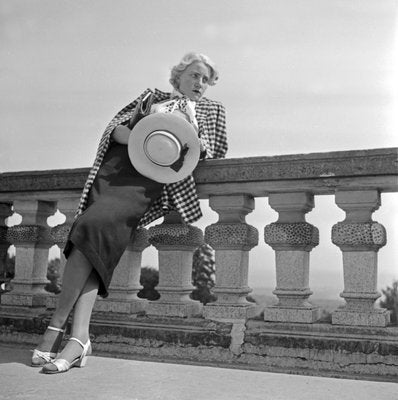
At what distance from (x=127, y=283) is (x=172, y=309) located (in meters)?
0.35

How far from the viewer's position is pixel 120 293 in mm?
3512

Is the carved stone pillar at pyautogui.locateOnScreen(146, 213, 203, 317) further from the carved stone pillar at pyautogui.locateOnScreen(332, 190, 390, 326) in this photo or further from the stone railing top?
the carved stone pillar at pyautogui.locateOnScreen(332, 190, 390, 326)

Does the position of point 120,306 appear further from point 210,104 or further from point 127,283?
point 210,104

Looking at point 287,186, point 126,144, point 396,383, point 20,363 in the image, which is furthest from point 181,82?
point 396,383

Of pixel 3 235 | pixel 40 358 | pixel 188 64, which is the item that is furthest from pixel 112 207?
pixel 3 235

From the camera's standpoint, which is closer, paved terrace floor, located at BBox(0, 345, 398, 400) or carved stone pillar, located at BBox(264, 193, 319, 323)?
paved terrace floor, located at BBox(0, 345, 398, 400)

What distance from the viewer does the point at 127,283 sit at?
351 cm

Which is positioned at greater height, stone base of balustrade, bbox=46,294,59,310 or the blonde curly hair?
the blonde curly hair

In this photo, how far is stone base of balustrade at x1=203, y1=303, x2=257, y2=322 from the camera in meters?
3.14

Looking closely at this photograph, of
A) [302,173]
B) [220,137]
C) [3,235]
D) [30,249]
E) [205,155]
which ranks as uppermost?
[220,137]

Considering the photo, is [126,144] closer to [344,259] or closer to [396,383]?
[344,259]

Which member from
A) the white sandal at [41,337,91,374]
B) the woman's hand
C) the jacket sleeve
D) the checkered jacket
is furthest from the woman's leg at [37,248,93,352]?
the jacket sleeve

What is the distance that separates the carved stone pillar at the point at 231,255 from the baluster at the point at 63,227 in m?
0.95

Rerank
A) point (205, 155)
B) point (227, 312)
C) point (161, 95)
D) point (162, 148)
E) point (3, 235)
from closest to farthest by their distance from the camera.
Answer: point (162, 148) → point (227, 312) → point (205, 155) → point (161, 95) → point (3, 235)
